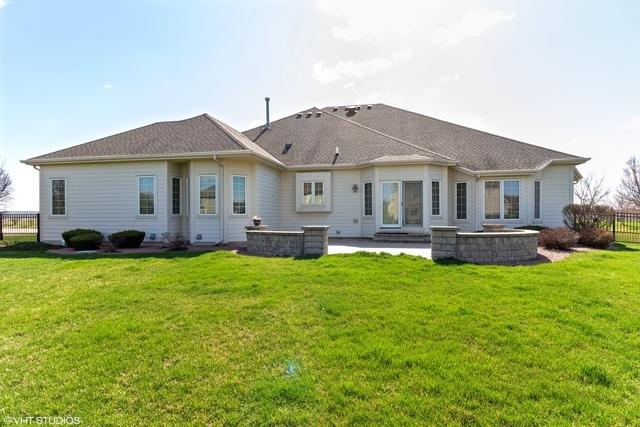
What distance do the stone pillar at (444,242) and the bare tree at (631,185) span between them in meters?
40.7

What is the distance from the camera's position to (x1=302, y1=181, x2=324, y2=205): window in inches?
597

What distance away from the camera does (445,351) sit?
149 inches

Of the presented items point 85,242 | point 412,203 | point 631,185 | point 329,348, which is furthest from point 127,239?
point 631,185

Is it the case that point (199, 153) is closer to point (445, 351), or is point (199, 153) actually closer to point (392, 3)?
point (392, 3)

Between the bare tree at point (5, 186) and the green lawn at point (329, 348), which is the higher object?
the bare tree at point (5, 186)

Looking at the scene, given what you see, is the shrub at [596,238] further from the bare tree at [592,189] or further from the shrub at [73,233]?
the bare tree at [592,189]

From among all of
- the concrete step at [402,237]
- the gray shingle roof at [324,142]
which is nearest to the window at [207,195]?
the gray shingle roof at [324,142]

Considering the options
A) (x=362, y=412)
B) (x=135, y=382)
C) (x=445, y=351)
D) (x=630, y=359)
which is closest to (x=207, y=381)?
(x=135, y=382)

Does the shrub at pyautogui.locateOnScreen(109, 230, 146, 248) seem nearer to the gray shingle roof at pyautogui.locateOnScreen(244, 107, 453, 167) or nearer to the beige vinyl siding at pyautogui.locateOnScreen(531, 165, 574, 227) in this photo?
the gray shingle roof at pyautogui.locateOnScreen(244, 107, 453, 167)

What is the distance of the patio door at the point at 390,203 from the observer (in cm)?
1381

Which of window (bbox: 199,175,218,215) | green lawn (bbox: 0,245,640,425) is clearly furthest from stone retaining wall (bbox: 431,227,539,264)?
window (bbox: 199,175,218,215)

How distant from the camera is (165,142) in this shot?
44.2ft

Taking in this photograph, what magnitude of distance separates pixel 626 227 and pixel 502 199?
6792mm

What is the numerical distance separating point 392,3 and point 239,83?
796 cm
